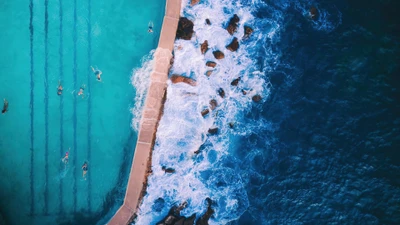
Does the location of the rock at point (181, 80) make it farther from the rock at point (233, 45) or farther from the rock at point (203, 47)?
the rock at point (233, 45)

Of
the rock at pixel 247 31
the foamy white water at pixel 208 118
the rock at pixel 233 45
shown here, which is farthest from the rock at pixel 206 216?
the rock at pixel 247 31

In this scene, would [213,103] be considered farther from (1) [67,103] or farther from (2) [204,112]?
(1) [67,103]

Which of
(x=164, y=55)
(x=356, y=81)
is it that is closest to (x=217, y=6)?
(x=164, y=55)

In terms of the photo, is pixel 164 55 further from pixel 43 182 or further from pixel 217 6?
pixel 43 182

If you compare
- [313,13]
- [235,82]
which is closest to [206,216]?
[235,82]

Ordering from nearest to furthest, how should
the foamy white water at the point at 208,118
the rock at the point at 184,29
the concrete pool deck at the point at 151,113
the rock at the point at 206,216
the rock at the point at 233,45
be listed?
the concrete pool deck at the point at 151,113
the rock at the point at 184,29
the foamy white water at the point at 208,118
the rock at the point at 233,45
the rock at the point at 206,216
